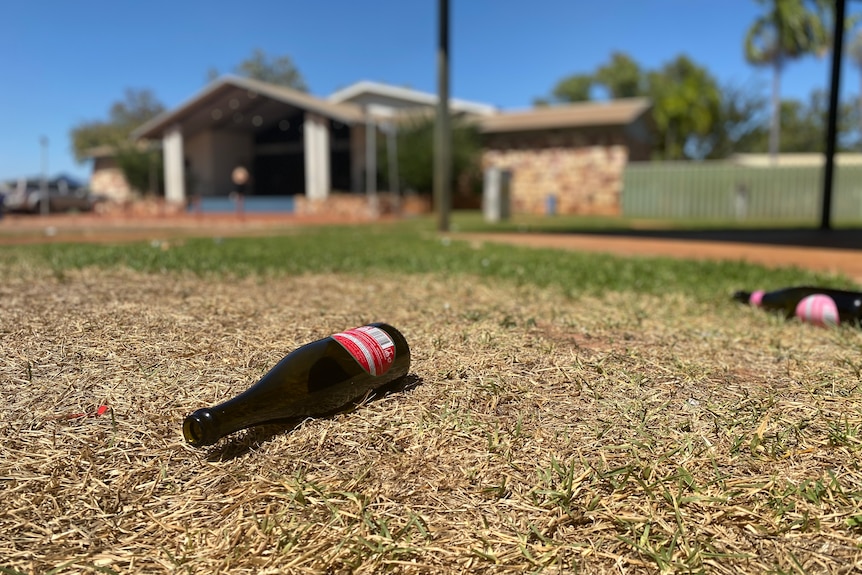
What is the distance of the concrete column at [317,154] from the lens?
77.8 ft

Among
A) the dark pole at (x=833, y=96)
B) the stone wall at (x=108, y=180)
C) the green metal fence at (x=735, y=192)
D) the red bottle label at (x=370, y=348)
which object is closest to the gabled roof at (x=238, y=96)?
the stone wall at (x=108, y=180)

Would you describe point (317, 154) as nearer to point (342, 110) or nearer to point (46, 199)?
point (342, 110)

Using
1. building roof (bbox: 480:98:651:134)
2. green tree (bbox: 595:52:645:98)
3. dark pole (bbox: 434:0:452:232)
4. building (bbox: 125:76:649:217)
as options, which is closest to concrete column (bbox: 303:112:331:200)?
building (bbox: 125:76:649:217)

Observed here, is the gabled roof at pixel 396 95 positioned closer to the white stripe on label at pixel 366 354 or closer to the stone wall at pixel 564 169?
the stone wall at pixel 564 169

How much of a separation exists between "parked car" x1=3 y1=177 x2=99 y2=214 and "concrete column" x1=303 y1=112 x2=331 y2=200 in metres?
10.3

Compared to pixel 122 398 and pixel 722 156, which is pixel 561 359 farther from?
pixel 722 156

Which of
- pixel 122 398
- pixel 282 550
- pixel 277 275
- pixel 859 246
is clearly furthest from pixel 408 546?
pixel 859 246

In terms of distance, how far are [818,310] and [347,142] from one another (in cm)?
2661

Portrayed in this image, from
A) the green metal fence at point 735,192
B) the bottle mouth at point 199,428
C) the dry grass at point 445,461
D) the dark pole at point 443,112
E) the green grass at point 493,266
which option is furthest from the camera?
the green metal fence at point 735,192

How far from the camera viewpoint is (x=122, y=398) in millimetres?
2000

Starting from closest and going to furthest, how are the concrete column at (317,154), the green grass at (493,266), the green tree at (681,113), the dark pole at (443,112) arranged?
1. the green grass at (493,266)
2. the dark pole at (443,112)
3. the concrete column at (317,154)
4. the green tree at (681,113)

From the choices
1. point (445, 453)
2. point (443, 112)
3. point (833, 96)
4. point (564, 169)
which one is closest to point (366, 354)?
point (445, 453)

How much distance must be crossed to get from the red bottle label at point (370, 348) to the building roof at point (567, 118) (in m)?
23.9

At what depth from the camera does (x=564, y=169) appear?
83.9 feet
